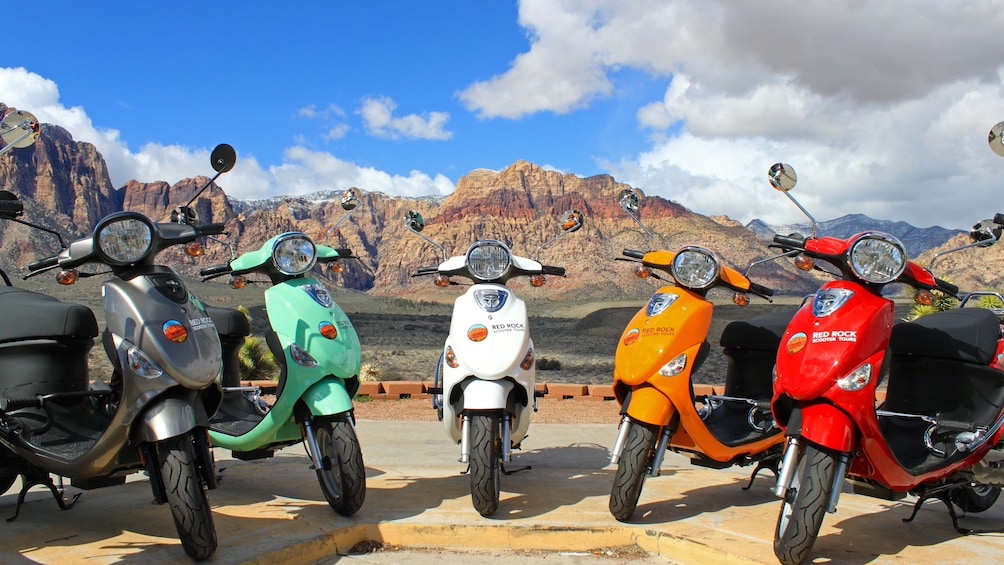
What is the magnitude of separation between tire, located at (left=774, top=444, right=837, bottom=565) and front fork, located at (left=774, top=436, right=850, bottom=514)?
28 mm

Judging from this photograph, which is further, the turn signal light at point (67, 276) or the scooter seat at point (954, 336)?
the scooter seat at point (954, 336)

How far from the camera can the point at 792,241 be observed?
15.4ft

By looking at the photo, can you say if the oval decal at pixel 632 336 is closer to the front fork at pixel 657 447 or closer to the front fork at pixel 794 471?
the front fork at pixel 657 447

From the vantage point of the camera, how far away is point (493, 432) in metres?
4.87

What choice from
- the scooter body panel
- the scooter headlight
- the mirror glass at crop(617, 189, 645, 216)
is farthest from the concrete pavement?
the mirror glass at crop(617, 189, 645, 216)

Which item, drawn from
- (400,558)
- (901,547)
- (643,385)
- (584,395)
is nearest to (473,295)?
(643,385)

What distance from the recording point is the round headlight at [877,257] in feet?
14.0

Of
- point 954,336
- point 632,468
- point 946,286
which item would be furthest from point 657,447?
point 954,336

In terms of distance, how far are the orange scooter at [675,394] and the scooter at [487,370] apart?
664 mm

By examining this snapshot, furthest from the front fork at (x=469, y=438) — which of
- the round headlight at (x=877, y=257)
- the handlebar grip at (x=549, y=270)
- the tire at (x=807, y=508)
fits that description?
the round headlight at (x=877, y=257)

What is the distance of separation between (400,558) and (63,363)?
2386 mm

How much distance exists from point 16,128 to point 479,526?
3865mm

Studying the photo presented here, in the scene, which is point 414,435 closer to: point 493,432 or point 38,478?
point 493,432

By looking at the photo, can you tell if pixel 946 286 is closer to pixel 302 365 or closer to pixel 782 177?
pixel 782 177
